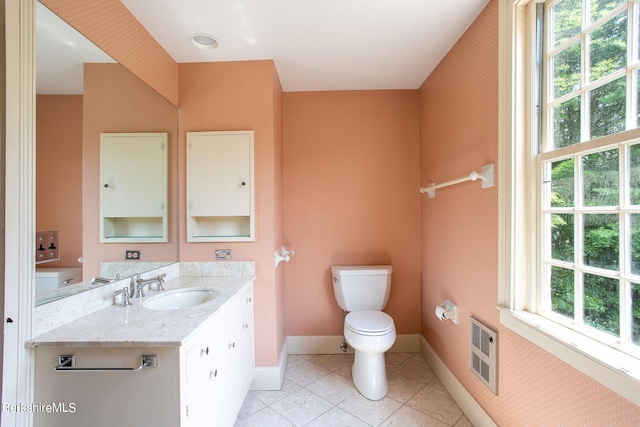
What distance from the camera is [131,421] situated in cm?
87

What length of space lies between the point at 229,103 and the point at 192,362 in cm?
158

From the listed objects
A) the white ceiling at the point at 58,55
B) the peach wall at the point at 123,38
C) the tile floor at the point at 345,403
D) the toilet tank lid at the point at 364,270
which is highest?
the peach wall at the point at 123,38

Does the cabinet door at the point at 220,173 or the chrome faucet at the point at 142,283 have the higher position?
the cabinet door at the point at 220,173

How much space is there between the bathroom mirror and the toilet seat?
1.38 metres

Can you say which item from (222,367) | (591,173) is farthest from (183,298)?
(591,173)

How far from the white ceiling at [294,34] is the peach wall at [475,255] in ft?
0.73

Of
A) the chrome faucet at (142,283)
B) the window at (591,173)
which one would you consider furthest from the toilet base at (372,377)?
the chrome faucet at (142,283)

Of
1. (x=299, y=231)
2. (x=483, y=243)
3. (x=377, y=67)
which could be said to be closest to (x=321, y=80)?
(x=377, y=67)

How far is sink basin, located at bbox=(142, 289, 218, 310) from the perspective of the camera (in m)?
1.38

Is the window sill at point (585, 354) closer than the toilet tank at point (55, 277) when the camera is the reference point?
Yes

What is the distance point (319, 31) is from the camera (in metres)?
1.48

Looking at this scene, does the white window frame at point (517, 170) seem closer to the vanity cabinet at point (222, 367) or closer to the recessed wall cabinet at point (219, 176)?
the vanity cabinet at point (222, 367)

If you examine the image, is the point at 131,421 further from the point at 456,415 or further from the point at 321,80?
the point at 321,80

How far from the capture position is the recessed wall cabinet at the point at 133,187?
1285 millimetres
